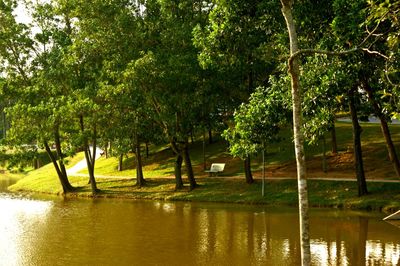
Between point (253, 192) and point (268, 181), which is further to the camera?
point (268, 181)

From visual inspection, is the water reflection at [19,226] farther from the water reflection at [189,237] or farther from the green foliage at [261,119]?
the green foliage at [261,119]

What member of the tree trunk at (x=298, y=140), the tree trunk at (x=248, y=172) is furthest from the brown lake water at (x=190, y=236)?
the tree trunk at (x=298, y=140)

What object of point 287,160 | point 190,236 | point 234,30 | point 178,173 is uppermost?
point 234,30

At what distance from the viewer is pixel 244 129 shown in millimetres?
19969

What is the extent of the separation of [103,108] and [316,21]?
72.8ft

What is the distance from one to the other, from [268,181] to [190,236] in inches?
622

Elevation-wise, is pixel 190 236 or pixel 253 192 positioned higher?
pixel 253 192

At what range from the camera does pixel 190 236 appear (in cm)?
2345

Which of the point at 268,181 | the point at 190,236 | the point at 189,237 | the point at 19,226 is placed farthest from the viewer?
the point at 268,181

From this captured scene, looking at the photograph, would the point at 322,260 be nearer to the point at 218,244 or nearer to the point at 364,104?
the point at 218,244

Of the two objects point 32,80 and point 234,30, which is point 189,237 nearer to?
point 234,30

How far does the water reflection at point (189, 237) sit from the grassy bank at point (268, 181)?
106 inches

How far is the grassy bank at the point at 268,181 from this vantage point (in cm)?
3144

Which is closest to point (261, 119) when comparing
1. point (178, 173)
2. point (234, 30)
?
point (234, 30)
